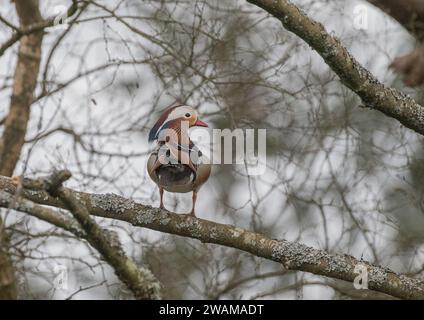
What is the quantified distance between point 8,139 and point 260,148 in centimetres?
163

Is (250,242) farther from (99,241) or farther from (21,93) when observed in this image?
(21,93)

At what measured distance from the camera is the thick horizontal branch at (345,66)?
4027mm

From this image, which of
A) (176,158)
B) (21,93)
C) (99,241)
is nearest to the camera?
(99,241)

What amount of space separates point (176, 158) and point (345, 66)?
875 mm

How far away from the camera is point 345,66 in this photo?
13.5ft

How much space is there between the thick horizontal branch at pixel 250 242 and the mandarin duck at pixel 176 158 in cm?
11

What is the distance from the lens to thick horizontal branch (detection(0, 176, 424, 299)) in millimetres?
4070

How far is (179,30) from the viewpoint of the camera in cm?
552

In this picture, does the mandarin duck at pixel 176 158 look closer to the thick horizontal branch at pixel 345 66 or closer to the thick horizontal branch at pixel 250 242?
the thick horizontal branch at pixel 250 242

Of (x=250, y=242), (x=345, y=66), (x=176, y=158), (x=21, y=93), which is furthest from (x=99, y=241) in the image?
(x=21, y=93)

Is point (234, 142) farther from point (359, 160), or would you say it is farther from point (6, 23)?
point (6, 23)

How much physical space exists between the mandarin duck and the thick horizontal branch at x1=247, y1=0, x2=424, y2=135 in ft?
2.28

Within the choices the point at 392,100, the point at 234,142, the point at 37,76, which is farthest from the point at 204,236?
the point at 37,76

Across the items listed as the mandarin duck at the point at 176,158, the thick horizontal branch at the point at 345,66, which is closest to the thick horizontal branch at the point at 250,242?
the mandarin duck at the point at 176,158
